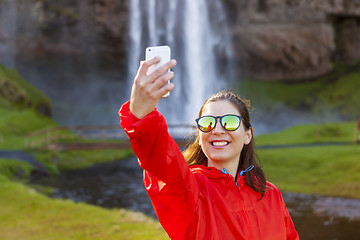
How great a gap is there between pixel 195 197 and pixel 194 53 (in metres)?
34.7

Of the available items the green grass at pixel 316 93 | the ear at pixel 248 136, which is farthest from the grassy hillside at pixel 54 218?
the green grass at pixel 316 93

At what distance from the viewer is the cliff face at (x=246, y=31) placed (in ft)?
111

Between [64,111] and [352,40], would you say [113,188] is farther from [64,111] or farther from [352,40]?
[352,40]

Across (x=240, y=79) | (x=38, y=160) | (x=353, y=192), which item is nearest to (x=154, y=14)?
(x=240, y=79)

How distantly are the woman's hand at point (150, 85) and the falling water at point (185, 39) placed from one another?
33.1m

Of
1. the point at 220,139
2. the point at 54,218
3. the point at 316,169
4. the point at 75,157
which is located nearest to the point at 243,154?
the point at 220,139

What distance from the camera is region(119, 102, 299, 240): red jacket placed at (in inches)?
64.6

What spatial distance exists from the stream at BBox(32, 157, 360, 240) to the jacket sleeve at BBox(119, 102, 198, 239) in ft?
21.7

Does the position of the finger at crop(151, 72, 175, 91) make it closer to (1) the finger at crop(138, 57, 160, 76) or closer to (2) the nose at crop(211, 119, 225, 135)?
(1) the finger at crop(138, 57, 160, 76)

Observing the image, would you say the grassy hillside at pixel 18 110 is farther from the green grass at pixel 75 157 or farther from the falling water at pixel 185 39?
the falling water at pixel 185 39

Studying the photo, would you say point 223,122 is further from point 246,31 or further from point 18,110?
point 246,31

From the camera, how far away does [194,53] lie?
36.0m

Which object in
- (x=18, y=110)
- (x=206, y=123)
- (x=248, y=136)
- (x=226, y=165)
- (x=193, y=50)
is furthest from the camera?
A: (x=193, y=50)

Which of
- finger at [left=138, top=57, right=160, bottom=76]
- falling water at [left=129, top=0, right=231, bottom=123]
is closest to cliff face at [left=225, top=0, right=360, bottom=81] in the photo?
falling water at [left=129, top=0, right=231, bottom=123]
